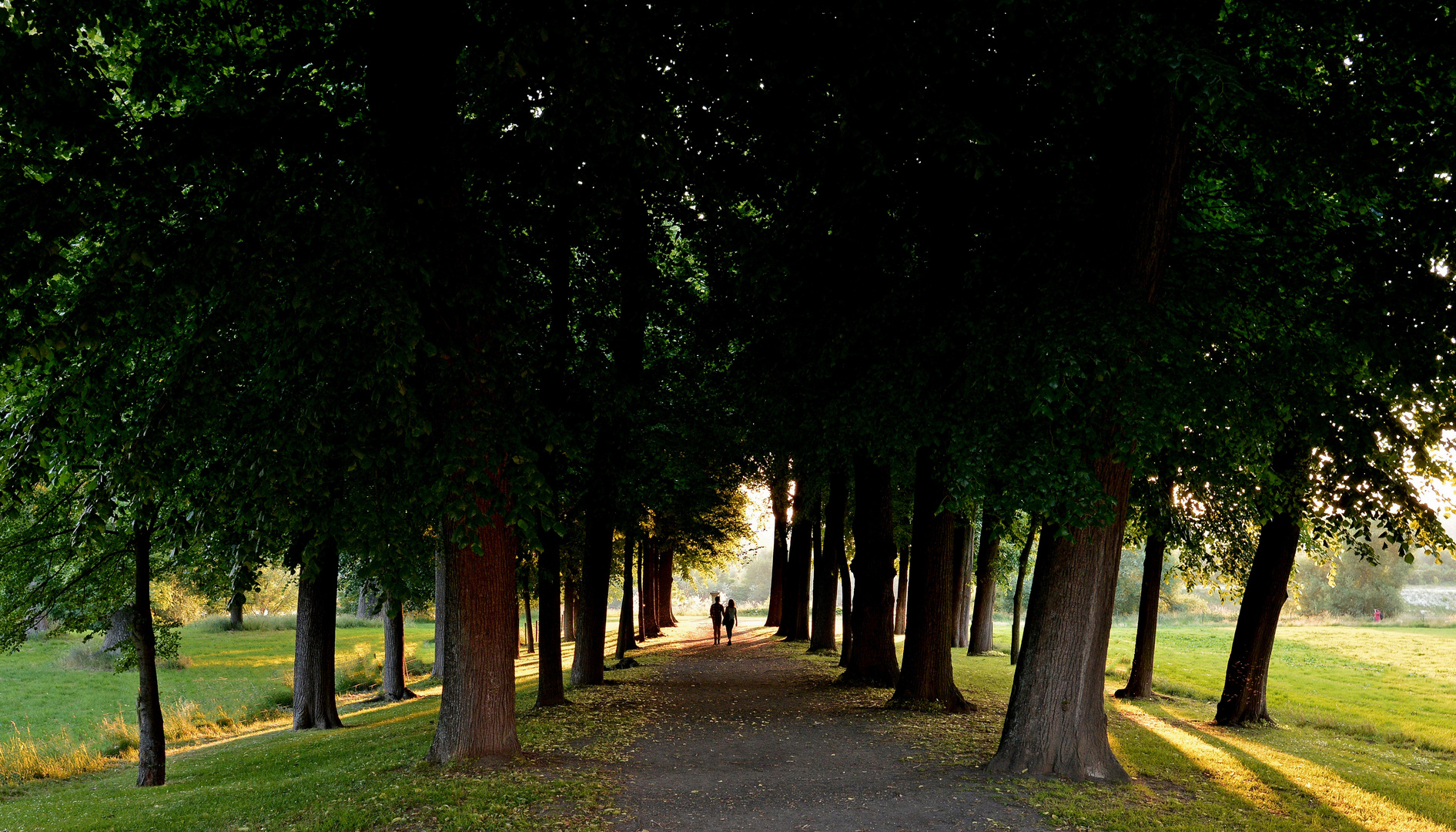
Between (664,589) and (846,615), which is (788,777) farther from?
(664,589)

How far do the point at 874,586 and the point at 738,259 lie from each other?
761 centimetres

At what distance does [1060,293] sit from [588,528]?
10.6 m

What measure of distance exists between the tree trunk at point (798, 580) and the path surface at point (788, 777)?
1348 centimetres

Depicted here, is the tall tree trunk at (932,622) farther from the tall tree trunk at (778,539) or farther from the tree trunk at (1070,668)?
the tall tree trunk at (778,539)

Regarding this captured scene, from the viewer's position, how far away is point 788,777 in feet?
31.0

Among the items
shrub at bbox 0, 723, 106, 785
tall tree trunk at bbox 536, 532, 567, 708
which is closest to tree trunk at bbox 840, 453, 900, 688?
tall tree trunk at bbox 536, 532, 567, 708

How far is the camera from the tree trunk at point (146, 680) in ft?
41.8

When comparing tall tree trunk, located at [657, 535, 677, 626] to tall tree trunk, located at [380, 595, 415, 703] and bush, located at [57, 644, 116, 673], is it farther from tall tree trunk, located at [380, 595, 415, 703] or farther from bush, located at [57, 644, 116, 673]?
bush, located at [57, 644, 116, 673]

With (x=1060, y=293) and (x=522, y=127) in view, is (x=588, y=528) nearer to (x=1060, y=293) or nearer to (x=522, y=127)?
(x=522, y=127)

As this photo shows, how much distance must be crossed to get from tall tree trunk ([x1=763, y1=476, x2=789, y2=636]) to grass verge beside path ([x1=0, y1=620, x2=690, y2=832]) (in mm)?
11437

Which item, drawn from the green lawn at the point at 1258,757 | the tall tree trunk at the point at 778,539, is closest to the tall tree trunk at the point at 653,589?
the tall tree trunk at the point at 778,539

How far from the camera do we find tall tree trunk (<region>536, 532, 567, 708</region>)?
1450 cm

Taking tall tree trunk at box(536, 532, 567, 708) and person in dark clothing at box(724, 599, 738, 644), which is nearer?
tall tree trunk at box(536, 532, 567, 708)

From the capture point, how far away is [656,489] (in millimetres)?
15898
